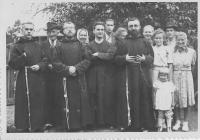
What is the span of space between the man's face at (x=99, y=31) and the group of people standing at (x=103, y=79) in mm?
16

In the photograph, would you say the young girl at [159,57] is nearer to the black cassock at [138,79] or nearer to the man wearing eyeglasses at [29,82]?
the black cassock at [138,79]

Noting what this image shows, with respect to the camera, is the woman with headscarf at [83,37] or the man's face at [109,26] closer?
the woman with headscarf at [83,37]

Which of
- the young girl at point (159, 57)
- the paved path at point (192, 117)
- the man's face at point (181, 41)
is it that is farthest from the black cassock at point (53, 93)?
the man's face at point (181, 41)

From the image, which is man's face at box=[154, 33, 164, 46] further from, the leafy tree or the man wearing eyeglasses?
the man wearing eyeglasses

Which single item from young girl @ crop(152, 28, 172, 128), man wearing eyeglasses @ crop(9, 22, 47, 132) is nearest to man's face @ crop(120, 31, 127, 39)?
young girl @ crop(152, 28, 172, 128)

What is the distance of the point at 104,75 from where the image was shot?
18.4 feet

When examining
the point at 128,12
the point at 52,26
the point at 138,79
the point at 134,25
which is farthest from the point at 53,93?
the point at 128,12

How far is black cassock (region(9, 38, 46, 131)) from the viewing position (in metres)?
5.63

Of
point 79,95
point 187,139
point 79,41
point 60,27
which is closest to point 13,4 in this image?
point 60,27

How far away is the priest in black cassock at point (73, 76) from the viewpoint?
18.2 ft

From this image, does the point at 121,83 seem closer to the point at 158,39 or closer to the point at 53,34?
the point at 158,39

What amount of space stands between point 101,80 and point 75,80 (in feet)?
1.28

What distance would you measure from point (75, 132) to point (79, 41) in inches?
54.7

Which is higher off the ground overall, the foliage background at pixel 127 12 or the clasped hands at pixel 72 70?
the foliage background at pixel 127 12
